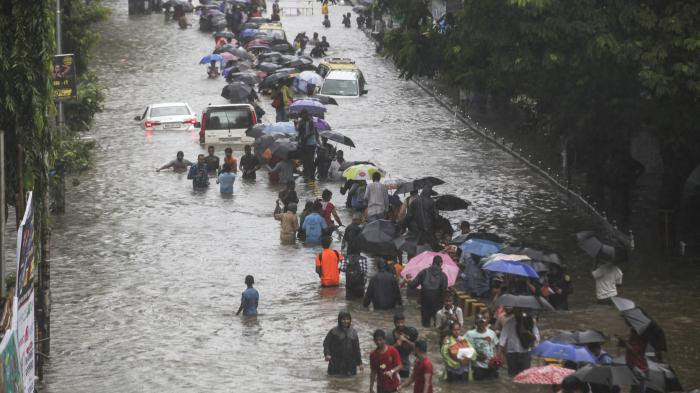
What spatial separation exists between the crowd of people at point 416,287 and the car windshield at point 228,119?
4.73m

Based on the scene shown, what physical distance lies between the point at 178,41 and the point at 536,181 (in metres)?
34.1

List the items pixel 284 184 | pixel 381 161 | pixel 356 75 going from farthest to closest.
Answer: pixel 356 75 → pixel 381 161 → pixel 284 184

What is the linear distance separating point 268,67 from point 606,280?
32158 millimetres

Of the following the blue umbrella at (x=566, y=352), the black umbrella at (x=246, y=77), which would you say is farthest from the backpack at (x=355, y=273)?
the black umbrella at (x=246, y=77)

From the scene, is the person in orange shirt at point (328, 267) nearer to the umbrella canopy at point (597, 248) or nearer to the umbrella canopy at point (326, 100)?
the umbrella canopy at point (597, 248)

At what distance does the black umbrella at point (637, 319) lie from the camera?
1848 centimetres

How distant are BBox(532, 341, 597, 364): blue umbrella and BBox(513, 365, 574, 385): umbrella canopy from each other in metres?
0.15

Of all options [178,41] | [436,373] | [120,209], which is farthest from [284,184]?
[178,41]

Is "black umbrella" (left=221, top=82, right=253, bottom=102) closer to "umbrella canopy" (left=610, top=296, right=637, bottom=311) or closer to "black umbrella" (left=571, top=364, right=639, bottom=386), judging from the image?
"umbrella canopy" (left=610, top=296, right=637, bottom=311)

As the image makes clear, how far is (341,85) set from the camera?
174 feet

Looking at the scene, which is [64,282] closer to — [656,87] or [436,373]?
[436,373]

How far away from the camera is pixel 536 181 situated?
37781mm

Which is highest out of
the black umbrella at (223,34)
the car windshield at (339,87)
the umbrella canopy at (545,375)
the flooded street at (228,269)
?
the umbrella canopy at (545,375)

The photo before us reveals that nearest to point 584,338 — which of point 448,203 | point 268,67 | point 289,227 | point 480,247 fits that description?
point 480,247
